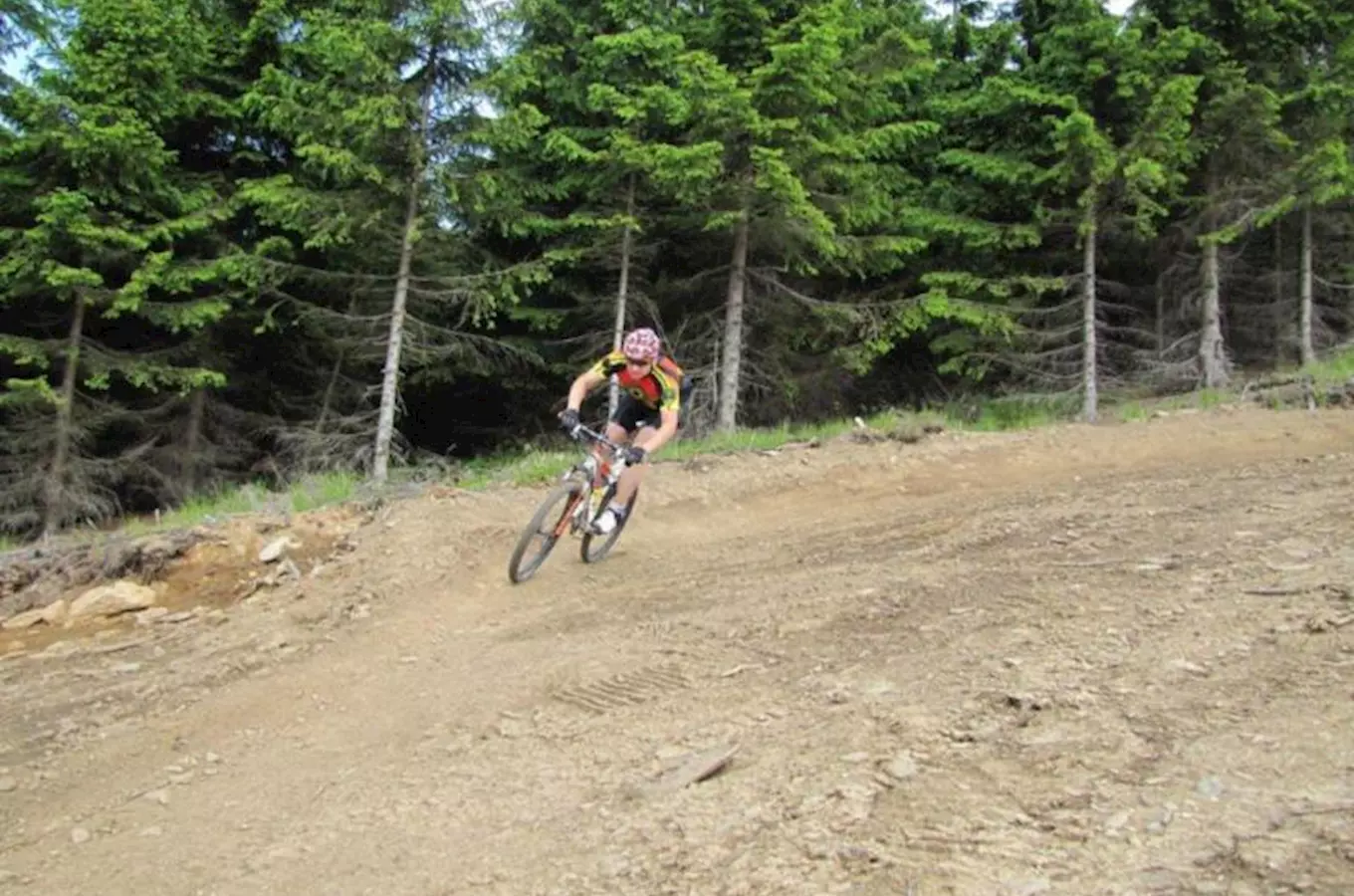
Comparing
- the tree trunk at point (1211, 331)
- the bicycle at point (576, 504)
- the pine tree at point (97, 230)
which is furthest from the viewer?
the tree trunk at point (1211, 331)

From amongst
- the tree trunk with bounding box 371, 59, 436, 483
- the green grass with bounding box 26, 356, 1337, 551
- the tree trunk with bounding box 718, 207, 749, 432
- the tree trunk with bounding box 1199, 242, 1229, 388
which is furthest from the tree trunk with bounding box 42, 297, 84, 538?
the tree trunk with bounding box 1199, 242, 1229, 388

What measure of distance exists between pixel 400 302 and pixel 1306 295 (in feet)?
51.6

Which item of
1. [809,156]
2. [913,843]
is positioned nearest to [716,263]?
[809,156]

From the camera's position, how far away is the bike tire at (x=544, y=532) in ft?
26.0

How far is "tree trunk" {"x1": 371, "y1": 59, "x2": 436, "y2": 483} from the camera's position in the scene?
13.2m

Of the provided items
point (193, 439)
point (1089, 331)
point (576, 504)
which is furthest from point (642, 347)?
point (193, 439)

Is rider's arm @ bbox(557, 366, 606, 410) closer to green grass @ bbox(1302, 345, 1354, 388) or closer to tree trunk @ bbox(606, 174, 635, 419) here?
tree trunk @ bbox(606, 174, 635, 419)

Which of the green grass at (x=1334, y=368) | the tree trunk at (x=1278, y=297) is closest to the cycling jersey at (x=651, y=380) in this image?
the green grass at (x=1334, y=368)

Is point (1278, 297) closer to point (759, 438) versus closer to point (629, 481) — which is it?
point (759, 438)

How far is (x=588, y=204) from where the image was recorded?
50.0 feet

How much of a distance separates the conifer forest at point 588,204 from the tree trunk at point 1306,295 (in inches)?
3.5

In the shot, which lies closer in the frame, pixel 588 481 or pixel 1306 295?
pixel 588 481

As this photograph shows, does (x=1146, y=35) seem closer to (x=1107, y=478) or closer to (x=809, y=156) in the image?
(x=809, y=156)

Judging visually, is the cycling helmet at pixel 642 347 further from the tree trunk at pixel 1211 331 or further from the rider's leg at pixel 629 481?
the tree trunk at pixel 1211 331
